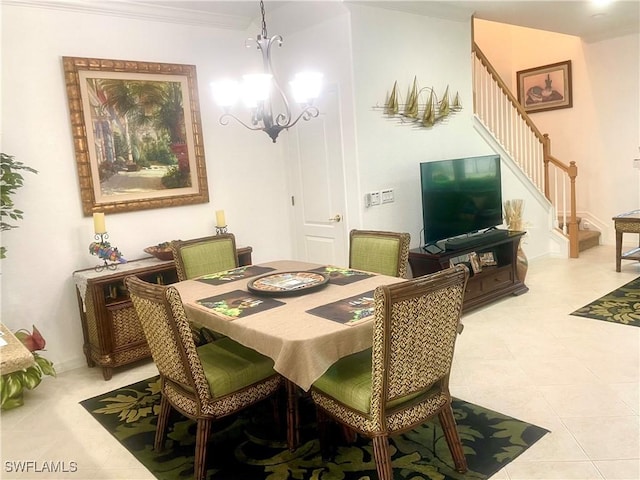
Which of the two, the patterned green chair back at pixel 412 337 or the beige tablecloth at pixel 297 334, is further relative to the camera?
the beige tablecloth at pixel 297 334

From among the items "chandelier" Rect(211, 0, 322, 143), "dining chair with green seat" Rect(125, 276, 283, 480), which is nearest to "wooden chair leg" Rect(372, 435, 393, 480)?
"dining chair with green seat" Rect(125, 276, 283, 480)

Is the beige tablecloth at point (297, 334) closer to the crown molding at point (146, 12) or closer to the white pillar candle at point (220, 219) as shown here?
the white pillar candle at point (220, 219)

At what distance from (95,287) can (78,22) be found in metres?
1.88

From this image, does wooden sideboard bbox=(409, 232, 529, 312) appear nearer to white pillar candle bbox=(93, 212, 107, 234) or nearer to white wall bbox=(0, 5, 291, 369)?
white wall bbox=(0, 5, 291, 369)

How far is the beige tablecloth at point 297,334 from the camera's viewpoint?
6.64 ft

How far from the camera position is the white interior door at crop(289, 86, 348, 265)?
171 inches

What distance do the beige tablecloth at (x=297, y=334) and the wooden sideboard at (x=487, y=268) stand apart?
175 centimetres

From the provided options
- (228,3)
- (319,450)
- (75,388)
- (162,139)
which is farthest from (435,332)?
(228,3)

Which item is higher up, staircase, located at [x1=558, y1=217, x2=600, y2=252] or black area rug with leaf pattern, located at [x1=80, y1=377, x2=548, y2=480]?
staircase, located at [x1=558, y1=217, x2=600, y2=252]

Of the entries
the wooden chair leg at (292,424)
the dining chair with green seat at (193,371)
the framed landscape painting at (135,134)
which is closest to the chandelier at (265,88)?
the dining chair with green seat at (193,371)

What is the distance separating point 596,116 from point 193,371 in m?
6.53

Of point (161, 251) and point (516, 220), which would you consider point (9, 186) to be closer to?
point (161, 251)

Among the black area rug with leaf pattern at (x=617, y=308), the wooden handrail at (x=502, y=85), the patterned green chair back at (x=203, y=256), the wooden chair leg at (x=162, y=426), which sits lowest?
the black area rug with leaf pattern at (x=617, y=308)

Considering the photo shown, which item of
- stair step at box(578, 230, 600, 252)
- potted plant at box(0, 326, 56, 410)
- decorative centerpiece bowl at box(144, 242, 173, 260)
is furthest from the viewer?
stair step at box(578, 230, 600, 252)
